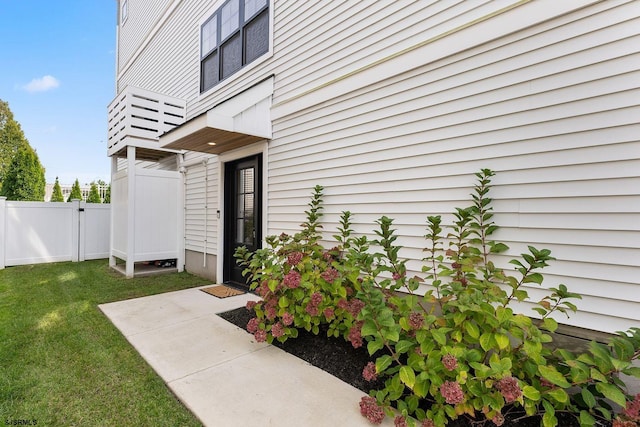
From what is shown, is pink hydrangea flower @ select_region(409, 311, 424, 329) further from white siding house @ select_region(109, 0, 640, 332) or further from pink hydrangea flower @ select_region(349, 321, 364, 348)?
white siding house @ select_region(109, 0, 640, 332)

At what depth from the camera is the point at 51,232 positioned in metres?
7.29

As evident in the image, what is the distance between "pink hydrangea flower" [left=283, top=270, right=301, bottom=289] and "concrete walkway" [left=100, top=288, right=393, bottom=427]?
67cm

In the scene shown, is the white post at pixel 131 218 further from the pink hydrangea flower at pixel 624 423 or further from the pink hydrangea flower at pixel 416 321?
the pink hydrangea flower at pixel 624 423

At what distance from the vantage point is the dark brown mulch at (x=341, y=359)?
178cm

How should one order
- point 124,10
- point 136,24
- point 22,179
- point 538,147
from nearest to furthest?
1. point 538,147
2. point 136,24
3. point 124,10
4. point 22,179

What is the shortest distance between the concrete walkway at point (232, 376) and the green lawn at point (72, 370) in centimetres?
13

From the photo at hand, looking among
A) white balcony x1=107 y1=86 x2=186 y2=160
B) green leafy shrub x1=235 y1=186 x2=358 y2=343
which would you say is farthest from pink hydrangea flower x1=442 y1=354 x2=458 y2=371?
white balcony x1=107 y1=86 x2=186 y2=160

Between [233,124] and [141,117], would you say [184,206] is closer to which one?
[141,117]

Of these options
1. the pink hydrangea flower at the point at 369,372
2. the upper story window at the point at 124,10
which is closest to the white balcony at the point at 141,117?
the pink hydrangea flower at the point at 369,372

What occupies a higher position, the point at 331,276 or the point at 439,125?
the point at 439,125

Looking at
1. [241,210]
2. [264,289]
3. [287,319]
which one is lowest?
[287,319]

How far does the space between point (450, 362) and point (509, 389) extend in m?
0.28

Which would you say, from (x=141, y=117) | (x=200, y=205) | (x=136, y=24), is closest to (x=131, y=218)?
(x=200, y=205)

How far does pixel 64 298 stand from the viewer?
169 inches
